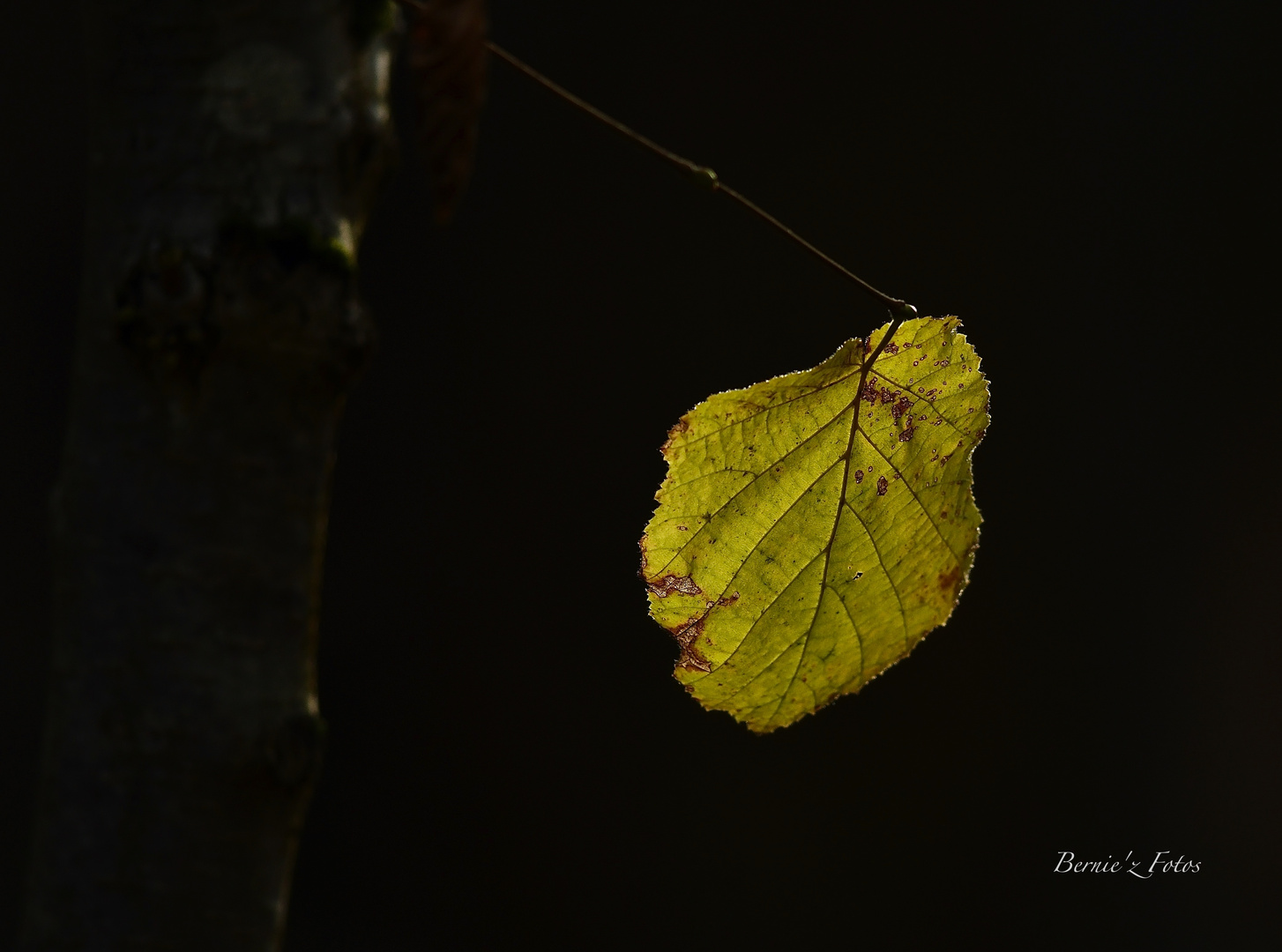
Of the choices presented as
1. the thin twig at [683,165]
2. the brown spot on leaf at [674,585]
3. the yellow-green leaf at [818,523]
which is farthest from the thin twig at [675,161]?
the brown spot on leaf at [674,585]

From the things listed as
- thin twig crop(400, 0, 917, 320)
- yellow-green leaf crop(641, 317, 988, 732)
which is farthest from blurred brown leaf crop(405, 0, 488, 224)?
yellow-green leaf crop(641, 317, 988, 732)

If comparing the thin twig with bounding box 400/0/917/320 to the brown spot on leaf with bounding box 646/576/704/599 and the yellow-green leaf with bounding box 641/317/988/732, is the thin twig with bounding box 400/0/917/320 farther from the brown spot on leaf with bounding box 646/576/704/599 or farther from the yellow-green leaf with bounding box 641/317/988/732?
the brown spot on leaf with bounding box 646/576/704/599

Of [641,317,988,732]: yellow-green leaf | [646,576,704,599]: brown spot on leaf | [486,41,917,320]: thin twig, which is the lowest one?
[646,576,704,599]: brown spot on leaf

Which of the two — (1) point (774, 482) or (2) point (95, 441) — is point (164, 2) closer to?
(2) point (95, 441)

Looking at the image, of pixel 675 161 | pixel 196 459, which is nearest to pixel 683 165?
pixel 675 161

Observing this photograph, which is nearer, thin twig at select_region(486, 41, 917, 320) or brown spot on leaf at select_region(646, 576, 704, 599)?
thin twig at select_region(486, 41, 917, 320)

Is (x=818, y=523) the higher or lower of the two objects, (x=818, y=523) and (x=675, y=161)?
the lower

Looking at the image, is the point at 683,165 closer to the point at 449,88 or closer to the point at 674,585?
the point at 449,88

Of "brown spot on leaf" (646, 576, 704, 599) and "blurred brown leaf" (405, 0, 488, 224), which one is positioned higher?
"blurred brown leaf" (405, 0, 488, 224)

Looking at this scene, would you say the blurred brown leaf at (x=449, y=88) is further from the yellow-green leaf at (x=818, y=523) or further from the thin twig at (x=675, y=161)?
the yellow-green leaf at (x=818, y=523)
